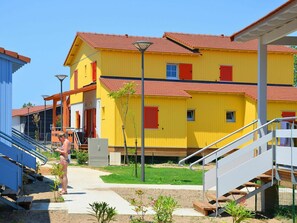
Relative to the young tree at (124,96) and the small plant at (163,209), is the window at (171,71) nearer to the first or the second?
the young tree at (124,96)

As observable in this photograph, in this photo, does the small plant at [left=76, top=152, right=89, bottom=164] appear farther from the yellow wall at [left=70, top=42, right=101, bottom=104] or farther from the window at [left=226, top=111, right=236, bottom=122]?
the window at [left=226, top=111, right=236, bottom=122]

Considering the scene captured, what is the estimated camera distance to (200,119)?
110 ft

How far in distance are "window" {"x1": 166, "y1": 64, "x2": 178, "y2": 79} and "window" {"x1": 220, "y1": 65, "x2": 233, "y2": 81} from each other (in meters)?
2.87

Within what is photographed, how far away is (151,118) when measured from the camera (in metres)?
31.8

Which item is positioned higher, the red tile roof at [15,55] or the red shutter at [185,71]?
the red shutter at [185,71]

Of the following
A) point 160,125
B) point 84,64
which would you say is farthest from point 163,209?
point 84,64

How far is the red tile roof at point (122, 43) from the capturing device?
3449cm

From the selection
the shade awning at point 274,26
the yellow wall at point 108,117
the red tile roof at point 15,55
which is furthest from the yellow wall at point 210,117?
the shade awning at point 274,26

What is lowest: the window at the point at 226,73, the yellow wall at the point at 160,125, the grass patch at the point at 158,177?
the grass patch at the point at 158,177

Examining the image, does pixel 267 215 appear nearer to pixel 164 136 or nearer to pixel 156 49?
pixel 164 136

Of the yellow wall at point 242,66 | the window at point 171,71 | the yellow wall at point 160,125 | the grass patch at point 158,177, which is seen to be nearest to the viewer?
the grass patch at point 158,177

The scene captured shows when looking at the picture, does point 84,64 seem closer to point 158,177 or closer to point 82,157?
point 82,157

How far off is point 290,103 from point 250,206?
59.8 feet

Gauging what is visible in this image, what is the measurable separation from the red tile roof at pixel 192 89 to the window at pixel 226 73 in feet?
2.53
